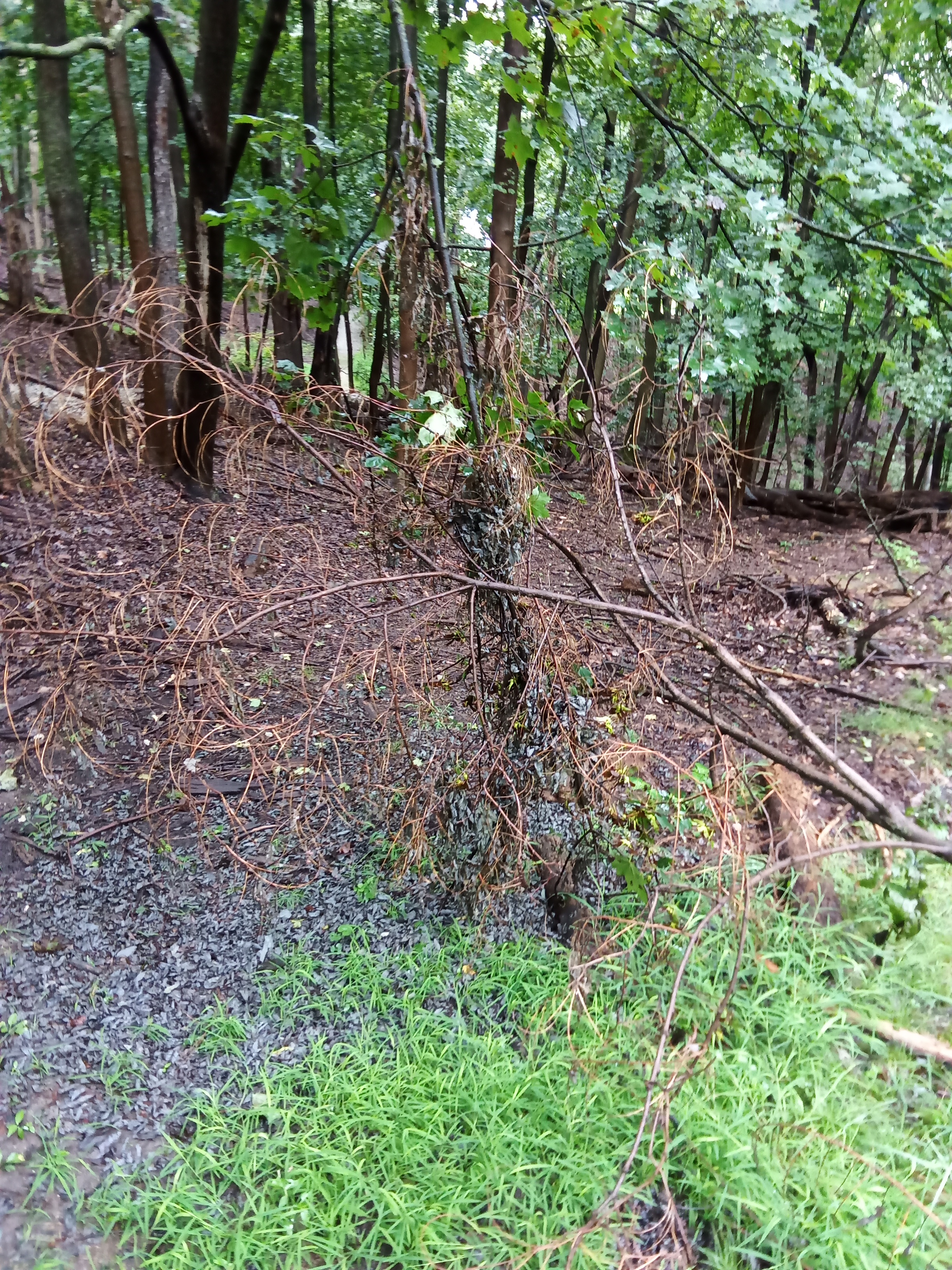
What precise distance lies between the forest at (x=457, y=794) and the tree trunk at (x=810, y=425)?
17.7 ft

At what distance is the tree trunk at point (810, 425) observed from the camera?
30.6 feet

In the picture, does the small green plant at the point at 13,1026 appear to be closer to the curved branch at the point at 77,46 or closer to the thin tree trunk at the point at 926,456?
the curved branch at the point at 77,46

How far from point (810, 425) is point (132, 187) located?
331 inches

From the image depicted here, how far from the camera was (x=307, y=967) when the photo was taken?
8.99 ft

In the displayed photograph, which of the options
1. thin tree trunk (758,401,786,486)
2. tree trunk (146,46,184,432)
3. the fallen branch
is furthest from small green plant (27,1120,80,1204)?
thin tree trunk (758,401,786,486)

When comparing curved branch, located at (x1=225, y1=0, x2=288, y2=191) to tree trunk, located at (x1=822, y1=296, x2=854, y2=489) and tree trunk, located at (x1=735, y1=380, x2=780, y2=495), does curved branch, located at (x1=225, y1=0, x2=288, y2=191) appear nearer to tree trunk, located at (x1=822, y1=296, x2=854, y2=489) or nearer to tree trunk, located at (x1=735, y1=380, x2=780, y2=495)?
tree trunk, located at (x1=735, y1=380, x2=780, y2=495)

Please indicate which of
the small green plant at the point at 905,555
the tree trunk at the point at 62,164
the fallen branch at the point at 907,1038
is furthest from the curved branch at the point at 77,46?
the small green plant at the point at 905,555

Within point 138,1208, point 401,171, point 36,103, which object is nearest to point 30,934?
point 138,1208

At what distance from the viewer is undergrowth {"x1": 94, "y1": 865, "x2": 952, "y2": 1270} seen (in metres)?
1.98

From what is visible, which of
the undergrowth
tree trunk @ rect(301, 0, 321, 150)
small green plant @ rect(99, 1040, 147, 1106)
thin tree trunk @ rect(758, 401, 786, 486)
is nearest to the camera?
the undergrowth

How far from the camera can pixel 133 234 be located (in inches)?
201

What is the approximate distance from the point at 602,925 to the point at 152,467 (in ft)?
13.6

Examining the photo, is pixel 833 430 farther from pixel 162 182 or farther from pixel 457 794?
pixel 457 794

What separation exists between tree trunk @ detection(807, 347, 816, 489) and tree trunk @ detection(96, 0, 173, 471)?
7181 millimetres
